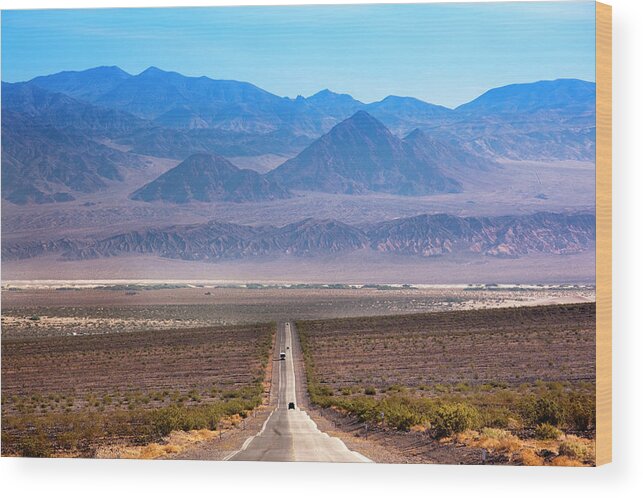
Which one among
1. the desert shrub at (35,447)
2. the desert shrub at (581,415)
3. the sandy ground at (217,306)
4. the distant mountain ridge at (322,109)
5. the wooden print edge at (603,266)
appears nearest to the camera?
the wooden print edge at (603,266)

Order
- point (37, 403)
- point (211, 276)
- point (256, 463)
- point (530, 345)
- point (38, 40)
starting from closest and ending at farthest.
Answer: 1. point (256, 463)
2. point (38, 40)
3. point (37, 403)
4. point (211, 276)
5. point (530, 345)

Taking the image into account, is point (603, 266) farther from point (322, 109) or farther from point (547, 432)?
point (322, 109)

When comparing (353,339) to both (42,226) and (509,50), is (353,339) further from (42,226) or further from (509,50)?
(509,50)

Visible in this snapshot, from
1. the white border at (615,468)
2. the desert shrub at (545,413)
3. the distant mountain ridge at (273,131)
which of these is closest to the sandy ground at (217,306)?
the distant mountain ridge at (273,131)

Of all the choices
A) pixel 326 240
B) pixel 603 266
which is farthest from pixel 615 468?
pixel 326 240

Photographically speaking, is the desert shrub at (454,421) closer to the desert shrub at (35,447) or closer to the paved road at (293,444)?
the paved road at (293,444)

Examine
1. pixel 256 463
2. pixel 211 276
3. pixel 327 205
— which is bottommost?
pixel 256 463

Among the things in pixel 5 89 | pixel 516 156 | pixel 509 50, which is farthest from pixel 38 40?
pixel 516 156
